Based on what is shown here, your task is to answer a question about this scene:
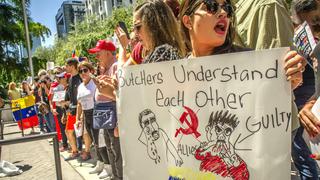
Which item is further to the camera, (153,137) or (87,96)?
(87,96)

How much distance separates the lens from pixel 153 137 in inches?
64.4

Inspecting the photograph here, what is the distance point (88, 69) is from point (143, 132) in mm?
3288

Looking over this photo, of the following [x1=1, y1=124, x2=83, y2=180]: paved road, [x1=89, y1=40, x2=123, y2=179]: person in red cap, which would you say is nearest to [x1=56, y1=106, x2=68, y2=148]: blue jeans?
[x1=1, y1=124, x2=83, y2=180]: paved road

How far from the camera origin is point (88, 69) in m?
4.79

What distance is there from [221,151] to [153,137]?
1.23ft

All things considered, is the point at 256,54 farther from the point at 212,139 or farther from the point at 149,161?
the point at 149,161

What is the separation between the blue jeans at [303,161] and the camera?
2625mm

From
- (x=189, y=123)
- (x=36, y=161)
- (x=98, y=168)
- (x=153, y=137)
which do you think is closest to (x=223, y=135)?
(x=189, y=123)

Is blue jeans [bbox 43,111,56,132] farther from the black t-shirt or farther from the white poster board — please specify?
the white poster board

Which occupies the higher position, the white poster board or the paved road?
the white poster board

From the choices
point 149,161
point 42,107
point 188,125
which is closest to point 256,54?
point 188,125

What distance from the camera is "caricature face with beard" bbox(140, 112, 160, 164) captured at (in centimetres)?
162

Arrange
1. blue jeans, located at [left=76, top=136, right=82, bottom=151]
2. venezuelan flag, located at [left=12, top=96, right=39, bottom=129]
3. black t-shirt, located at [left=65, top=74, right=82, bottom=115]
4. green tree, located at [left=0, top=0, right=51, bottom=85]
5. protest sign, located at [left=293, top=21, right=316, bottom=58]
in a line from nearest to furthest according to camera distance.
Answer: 1. protest sign, located at [left=293, top=21, right=316, bottom=58]
2. black t-shirt, located at [left=65, top=74, right=82, bottom=115]
3. blue jeans, located at [left=76, top=136, right=82, bottom=151]
4. venezuelan flag, located at [left=12, top=96, right=39, bottom=129]
5. green tree, located at [left=0, top=0, right=51, bottom=85]

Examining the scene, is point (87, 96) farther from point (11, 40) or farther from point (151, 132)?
point (11, 40)
